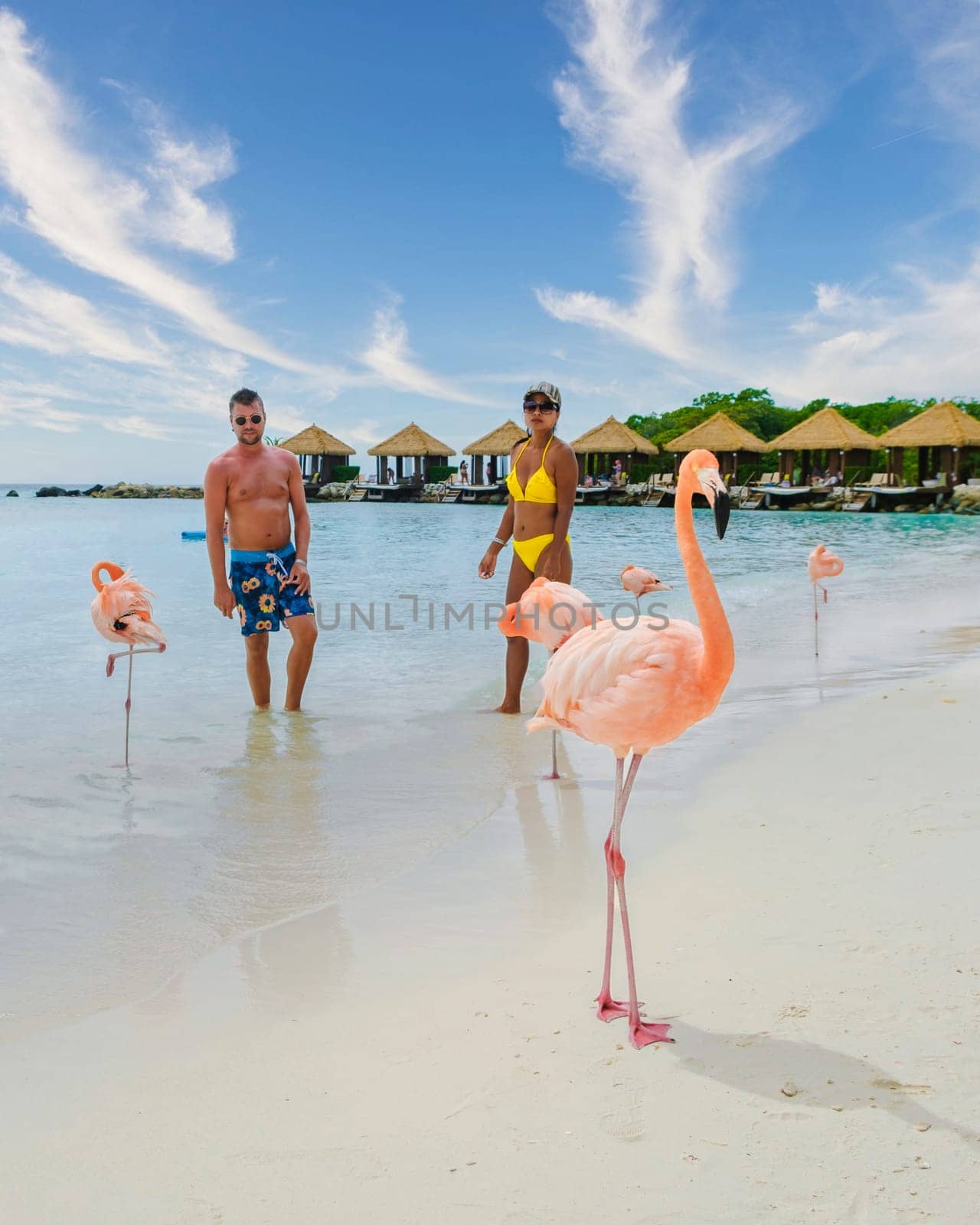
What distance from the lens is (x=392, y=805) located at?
15.9 feet

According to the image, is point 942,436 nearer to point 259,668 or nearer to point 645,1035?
point 259,668

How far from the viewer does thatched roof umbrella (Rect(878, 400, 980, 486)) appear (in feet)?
142

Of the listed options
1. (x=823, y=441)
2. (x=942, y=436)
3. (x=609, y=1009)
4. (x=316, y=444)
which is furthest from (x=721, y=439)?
(x=609, y=1009)

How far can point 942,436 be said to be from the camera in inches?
1714

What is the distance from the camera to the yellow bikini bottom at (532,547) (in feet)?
20.5

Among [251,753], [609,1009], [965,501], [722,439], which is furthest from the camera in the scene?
[722,439]

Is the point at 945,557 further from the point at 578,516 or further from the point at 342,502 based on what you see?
the point at 342,502

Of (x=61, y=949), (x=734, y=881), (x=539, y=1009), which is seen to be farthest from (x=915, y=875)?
(x=61, y=949)

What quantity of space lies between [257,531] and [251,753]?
155cm

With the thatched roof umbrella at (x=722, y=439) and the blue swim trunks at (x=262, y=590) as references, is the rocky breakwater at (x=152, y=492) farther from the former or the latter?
the blue swim trunks at (x=262, y=590)

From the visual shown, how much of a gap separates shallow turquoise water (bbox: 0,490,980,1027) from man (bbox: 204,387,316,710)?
79 centimetres

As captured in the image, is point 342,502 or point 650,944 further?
point 342,502

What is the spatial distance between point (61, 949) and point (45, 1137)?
120 cm

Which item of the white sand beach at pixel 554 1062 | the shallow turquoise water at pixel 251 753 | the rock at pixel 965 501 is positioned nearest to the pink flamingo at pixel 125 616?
the shallow turquoise water at pixel 251 753
